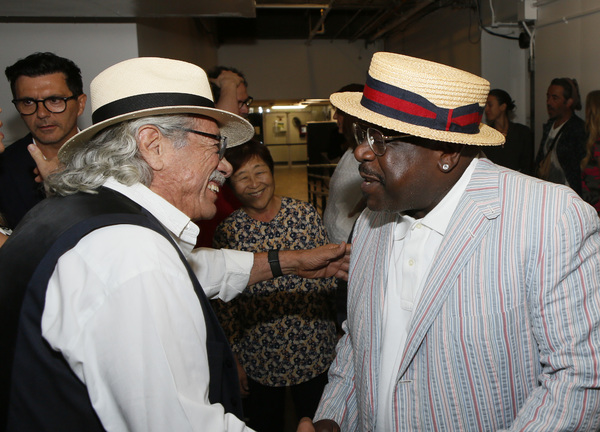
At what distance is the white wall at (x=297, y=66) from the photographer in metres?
11.6

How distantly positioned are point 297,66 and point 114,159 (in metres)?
11.1

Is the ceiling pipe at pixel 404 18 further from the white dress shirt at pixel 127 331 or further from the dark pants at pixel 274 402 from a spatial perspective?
the white dress shirt at pixel 127 331

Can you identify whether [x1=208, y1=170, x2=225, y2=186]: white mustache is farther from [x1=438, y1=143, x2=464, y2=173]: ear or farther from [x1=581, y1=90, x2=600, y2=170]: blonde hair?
[x1=581, y1=90, x2=600, y2=170]: blonde hair

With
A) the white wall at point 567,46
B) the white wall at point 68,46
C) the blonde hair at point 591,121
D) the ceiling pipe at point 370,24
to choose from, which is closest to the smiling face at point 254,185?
the white wall at point 68,46

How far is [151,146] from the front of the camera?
4.40 ft

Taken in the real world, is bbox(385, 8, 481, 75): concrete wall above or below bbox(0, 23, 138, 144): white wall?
above

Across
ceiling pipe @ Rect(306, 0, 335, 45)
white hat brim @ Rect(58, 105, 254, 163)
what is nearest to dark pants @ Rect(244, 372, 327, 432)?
white hat brim @ Rect(58, 105, 254, 163)

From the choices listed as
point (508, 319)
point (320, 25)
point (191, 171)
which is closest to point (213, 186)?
point (191, 171)

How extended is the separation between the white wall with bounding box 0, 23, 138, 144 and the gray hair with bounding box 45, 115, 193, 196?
2938mm

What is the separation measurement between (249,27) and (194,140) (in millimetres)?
10772

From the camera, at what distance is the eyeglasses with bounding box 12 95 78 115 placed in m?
2.72

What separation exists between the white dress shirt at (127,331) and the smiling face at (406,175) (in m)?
0.69

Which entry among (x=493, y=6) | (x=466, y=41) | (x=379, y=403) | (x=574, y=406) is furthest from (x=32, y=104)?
(x=466, y=41)

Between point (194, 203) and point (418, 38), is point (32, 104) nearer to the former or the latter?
point (194, 203)
